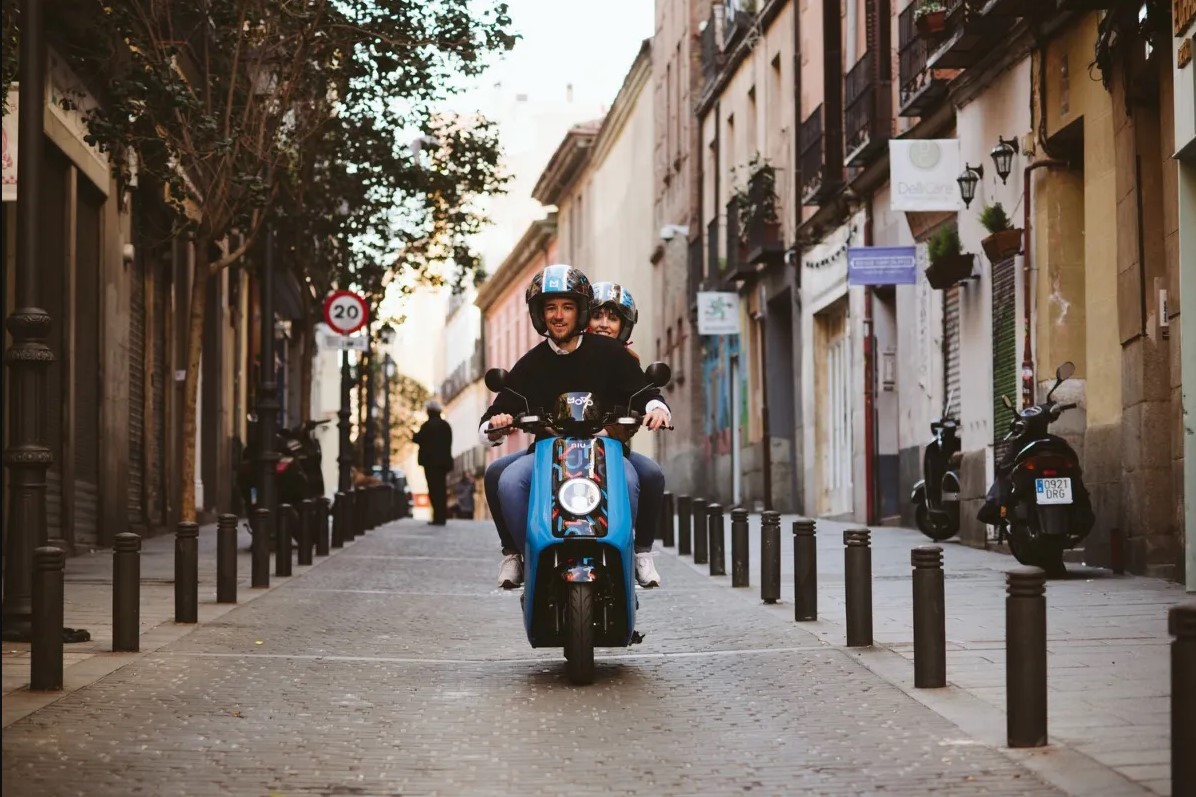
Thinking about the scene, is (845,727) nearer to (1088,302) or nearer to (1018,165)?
(1088,302)

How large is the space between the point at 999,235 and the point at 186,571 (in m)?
8.88

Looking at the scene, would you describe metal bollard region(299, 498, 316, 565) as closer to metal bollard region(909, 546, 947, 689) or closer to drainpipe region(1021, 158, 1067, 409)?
drainpipe region(1021, 158, 1067, 409)

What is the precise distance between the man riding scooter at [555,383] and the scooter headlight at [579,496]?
1.47ft

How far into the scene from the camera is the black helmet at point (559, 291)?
363 inches

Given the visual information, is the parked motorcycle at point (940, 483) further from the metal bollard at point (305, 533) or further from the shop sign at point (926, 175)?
the metal bollard at point (305, 533)

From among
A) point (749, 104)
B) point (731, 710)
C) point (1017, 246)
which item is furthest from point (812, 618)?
point (749, 104)

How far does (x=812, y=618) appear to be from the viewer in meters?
11.7

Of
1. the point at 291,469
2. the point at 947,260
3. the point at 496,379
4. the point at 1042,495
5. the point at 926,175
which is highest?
the point at 926,175

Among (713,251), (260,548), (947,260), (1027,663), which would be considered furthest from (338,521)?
(713,251)

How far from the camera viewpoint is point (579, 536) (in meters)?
8.61

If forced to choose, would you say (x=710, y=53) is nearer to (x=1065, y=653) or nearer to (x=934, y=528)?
(x=934, y=528)

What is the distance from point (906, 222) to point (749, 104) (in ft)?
38.2

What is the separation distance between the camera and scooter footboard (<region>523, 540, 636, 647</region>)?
8.67 metres

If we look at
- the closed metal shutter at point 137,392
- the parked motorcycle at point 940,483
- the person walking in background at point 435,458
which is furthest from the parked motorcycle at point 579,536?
the person walking in background at point 435,458
